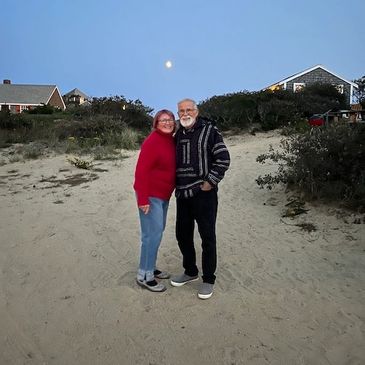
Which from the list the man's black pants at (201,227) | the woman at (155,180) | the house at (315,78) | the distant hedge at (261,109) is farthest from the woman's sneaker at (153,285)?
the house at (315,78)

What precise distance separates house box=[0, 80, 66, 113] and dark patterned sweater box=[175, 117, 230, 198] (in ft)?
147

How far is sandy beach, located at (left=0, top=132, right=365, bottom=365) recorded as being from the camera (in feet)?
9.73

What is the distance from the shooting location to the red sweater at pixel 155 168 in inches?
140

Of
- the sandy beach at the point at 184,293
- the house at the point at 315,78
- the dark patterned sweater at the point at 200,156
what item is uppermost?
the house at the point at 315,78

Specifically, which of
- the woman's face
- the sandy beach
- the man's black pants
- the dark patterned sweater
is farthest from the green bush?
the woman's face

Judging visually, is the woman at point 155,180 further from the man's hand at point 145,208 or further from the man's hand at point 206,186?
the man's hand at point 206,186

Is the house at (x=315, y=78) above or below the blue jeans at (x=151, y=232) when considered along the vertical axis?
above

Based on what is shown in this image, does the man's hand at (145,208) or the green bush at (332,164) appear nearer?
the man's hand at (145,208)

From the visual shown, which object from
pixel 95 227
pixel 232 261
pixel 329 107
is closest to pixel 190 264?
pixel 232 261

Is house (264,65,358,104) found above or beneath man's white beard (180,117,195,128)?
above

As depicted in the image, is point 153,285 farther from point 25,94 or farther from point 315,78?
point 25,94

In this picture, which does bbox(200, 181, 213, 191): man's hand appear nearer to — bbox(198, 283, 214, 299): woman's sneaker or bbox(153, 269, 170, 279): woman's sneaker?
bbox(198, 283, 214, 299): woman's sneaker

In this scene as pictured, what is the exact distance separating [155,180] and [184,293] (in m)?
1.11

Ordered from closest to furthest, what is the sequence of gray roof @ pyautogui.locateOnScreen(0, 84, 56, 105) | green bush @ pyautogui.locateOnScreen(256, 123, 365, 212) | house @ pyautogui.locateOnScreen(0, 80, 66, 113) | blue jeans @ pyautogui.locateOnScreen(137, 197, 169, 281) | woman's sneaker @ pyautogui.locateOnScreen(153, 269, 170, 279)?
blue jeans @ pyautogui.locateOnScreen(137, 197, 169, 281)
woman's sneaker @ pyautogui.locateOnScreen(153, 269, 170, 279)
green bush @ pyautogui.locateOnScreen(256, 123, 365, 212)
house @ pyautogui.locateOnScreen(0, 80, 66, 113)
gray roof @ pyautogui.locateOnScreen(0, 84, 56, 105)
